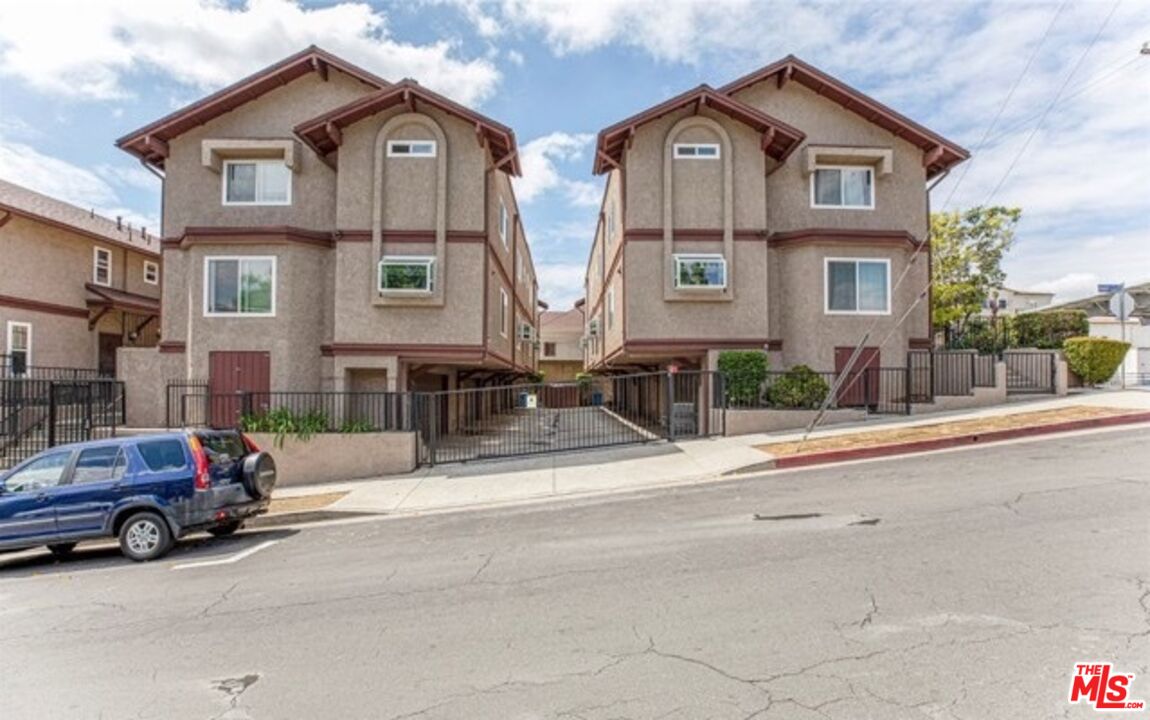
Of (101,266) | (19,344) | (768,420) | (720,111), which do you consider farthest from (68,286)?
(768,420)

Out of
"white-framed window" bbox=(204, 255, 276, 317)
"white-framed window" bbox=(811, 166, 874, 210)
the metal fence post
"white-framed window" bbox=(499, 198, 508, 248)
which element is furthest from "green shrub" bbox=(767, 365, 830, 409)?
the metal fence post

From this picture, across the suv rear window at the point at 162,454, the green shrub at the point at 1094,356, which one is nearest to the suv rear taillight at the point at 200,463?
the suv rear window at the point at 162,454

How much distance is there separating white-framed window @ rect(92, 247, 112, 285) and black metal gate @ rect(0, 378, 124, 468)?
7439 mm

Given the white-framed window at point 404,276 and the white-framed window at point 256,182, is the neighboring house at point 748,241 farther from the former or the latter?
the white-framed window at point 256,182

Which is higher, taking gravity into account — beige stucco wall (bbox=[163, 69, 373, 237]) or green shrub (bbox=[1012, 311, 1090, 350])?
beige stucco wall (bbox=[163, 69, 373, 237])

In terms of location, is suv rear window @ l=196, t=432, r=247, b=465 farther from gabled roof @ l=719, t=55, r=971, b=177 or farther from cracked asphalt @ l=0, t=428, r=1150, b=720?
gabled roof @ l=719, t=55, r=971, b=177

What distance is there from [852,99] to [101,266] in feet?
89.6

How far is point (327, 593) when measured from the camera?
6.80 metres

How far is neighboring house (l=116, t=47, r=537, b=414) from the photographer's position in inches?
674

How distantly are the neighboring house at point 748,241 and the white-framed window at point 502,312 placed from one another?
4.30 metres

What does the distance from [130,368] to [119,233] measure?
37.3 feet

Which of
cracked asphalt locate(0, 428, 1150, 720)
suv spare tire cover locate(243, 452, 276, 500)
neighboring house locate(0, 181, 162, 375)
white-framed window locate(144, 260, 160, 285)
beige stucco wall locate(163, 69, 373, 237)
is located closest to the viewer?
cracked asphalt locate(0, 428, 1150, 720)

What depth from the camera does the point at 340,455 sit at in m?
15.1

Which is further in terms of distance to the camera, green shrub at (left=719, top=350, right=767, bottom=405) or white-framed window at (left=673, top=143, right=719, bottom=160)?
white-framed window at (left=673, top=143, right=719, bottom=160)
